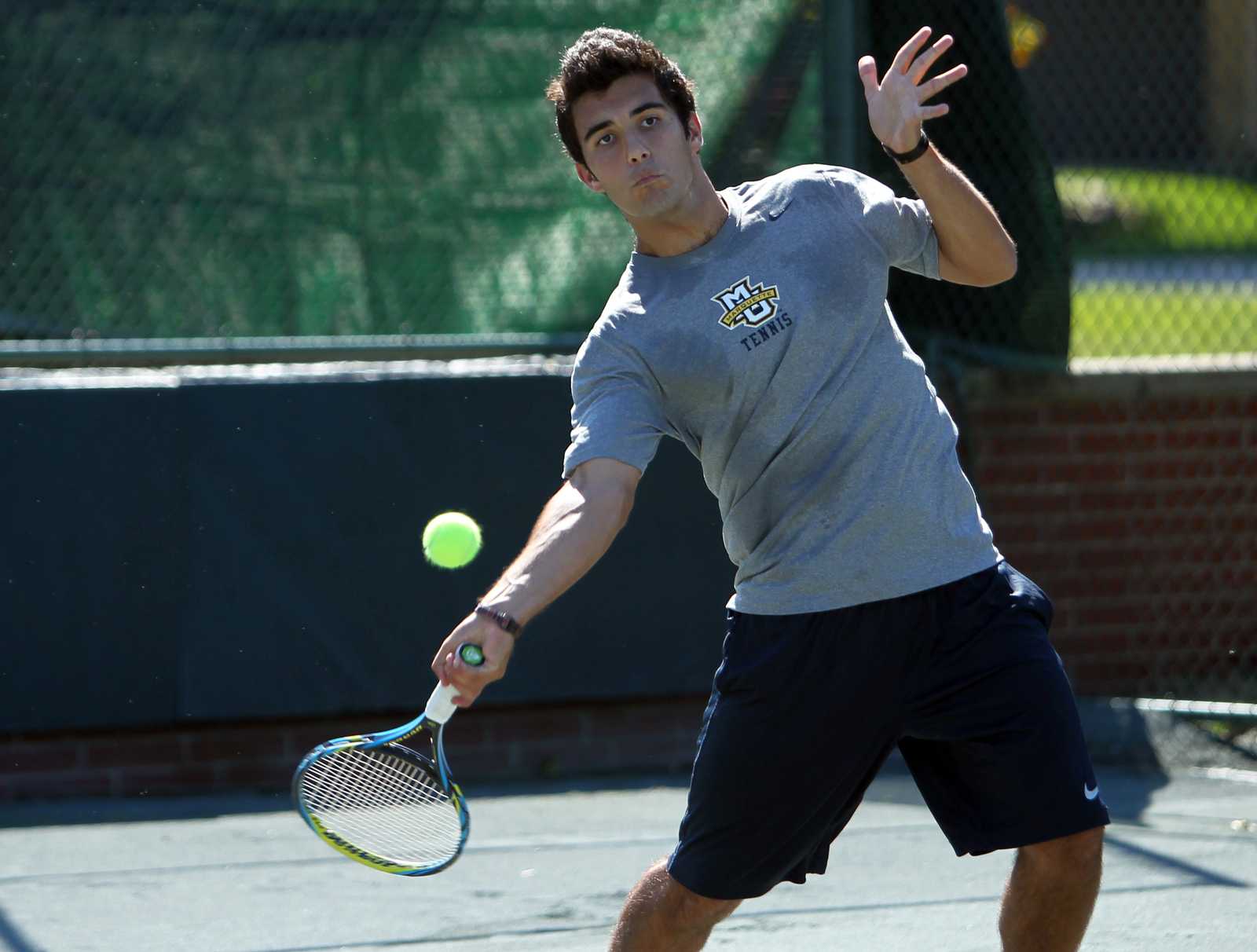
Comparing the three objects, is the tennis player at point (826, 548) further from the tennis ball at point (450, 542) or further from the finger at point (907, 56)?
the tennis ball at point (450, 542)

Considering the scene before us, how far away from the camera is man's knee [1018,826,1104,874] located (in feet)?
11.2

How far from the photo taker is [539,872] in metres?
5.40

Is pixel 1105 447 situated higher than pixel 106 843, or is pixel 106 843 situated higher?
pixel 1105 447

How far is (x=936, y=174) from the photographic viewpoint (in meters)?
3.57

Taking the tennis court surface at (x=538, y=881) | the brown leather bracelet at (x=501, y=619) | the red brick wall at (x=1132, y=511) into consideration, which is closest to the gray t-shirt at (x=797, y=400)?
the brown leather bracelet at (x=501, y=619)

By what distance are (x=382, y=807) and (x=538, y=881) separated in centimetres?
187

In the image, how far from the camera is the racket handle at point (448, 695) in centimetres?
296

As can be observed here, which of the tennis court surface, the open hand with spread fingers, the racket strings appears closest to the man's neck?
the open hand with spread fingers

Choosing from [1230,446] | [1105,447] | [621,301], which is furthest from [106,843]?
[1230,446]

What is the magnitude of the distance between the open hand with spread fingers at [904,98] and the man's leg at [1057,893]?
4.46 feet

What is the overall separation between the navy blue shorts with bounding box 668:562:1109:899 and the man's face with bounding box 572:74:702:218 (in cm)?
87

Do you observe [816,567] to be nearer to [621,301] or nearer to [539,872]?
[621,301]

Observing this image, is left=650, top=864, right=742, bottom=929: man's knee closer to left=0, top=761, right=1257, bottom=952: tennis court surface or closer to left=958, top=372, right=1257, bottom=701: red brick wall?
left=0, top=761, right=1257, bottom=952: tennis court surface

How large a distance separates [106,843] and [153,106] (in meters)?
2.53
